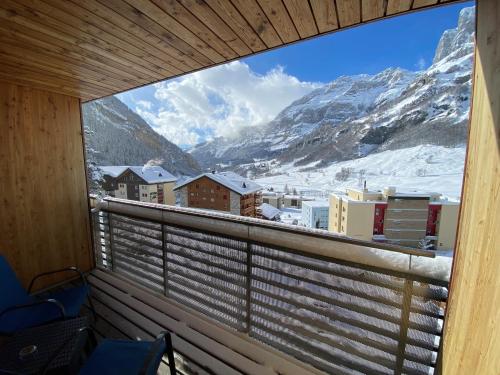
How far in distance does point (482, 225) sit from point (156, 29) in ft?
5.99

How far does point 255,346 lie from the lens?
175 centimetres

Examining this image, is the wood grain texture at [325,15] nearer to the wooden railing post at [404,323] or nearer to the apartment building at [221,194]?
the wooden railing post at [404,323]

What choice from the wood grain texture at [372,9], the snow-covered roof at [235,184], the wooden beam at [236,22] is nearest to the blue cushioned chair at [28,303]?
the wooden beam at [236,22]

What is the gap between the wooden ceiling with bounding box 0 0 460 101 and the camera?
1126 mm

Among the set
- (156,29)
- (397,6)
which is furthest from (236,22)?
(397,6)

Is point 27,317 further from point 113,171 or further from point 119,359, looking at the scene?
point 113,171

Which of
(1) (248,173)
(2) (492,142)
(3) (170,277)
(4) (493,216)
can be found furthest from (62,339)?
(1) (248,173)

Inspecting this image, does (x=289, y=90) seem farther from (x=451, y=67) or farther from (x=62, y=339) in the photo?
(x=62, y=339)

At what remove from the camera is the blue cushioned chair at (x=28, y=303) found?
161cm

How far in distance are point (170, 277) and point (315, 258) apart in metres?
1.53

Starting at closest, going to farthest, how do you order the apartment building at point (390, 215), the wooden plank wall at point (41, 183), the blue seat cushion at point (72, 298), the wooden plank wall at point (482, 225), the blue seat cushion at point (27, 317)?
the wooden plank wall at point (482, 225), the blue seat cushion at point (27, 317), the blue seat cushion at point (72, 298), the wooden plank wall at point (41, 183), the apartment building at point (390, 215)

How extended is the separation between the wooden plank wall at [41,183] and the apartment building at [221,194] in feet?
18.0

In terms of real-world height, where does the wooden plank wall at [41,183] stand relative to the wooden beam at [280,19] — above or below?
below

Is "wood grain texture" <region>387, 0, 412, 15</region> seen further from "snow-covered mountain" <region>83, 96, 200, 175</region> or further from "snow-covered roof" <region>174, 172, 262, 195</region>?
"snow-covered mountain" <region>83, 96, 200, 175</region>
